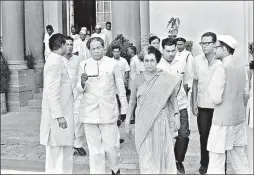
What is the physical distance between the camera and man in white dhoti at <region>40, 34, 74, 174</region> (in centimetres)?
Answer: 484

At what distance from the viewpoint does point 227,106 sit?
182 inches

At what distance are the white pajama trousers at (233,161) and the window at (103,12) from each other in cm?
1185

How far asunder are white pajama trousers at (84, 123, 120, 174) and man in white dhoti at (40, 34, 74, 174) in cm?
26

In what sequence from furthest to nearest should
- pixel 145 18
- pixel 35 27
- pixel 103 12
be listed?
pixel 103 12, pixel 145 18, pixel 35 27

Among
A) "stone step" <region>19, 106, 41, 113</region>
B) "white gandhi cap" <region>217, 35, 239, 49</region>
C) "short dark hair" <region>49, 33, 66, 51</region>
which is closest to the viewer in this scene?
"white gandhi cap" <region>217, 35, 239, 49</region>

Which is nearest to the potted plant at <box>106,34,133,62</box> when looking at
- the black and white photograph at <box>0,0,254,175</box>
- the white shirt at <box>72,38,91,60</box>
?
the white shirt at <box>72,38,91,60</box>

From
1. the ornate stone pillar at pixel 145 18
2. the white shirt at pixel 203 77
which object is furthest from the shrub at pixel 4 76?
the white shirt at pixel 203 77

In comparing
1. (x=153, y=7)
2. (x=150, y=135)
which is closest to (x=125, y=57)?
(x=153, y=7)

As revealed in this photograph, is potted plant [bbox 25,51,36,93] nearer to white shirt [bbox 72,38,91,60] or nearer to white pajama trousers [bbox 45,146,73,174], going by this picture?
white shirt [bbox 72,38,91,60]

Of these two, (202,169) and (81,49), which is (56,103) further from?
(81,49)

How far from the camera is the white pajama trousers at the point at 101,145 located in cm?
510

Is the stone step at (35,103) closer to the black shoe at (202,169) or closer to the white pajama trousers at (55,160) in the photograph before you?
the white pajama trousers at (55,160)

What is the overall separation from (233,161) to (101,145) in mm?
1591

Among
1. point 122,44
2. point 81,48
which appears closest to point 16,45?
point 81,48
